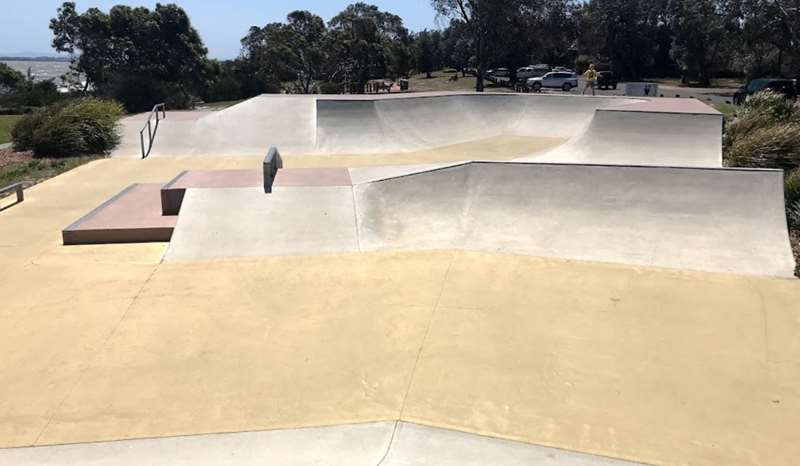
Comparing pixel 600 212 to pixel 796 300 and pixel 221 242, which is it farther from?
pixel 221 242

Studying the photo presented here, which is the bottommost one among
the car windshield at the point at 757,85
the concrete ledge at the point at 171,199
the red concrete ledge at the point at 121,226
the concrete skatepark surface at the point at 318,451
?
the concrete skatepark surface at the point at 318,451

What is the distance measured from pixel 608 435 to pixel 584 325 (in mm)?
1751

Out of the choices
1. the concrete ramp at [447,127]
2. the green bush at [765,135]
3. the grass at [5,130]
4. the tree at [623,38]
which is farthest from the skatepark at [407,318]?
the tree at [623,38]

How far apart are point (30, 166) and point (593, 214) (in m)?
11.9

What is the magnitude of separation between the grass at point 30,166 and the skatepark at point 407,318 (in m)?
0.98

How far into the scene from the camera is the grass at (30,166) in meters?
11.8

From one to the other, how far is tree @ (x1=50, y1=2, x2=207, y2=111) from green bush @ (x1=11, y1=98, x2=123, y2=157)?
23820 millimetres

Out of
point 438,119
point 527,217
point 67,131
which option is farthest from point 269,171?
Result: point 438,119

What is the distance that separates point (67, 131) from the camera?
14.2 metres

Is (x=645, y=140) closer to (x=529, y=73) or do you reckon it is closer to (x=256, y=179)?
(x=256, y=179)

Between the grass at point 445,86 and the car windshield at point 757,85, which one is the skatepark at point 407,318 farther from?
the grass at point 445,86

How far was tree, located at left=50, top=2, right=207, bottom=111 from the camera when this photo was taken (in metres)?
39.0

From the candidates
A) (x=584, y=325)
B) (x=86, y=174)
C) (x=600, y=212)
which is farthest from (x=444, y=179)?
(x=86, y=174)

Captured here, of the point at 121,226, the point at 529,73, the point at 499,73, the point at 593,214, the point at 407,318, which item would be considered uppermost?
the point at 499,73
